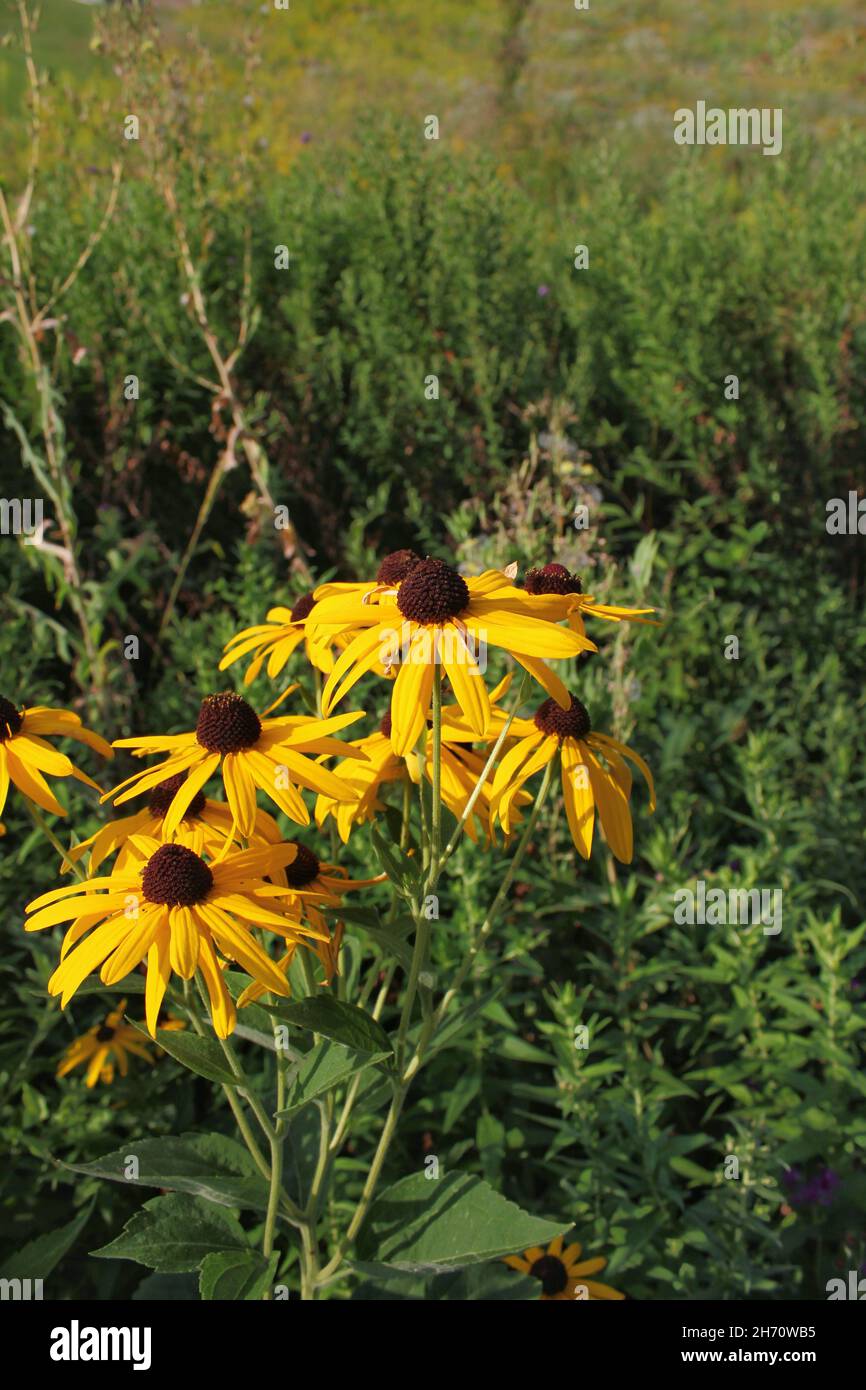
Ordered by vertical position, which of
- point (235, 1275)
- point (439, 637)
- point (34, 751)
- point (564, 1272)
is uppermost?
point (439, 637)

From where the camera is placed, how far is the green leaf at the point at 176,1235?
161 cm

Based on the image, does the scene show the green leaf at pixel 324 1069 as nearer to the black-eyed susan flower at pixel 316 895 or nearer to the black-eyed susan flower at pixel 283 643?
the black-eyed susan flower at pixel 316 895

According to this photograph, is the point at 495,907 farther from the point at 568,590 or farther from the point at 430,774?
the point at 568,590

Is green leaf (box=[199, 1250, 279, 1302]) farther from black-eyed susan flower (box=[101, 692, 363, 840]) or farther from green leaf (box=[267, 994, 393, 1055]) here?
black-eyed susan flower (box=[101, 692, 363, 840])

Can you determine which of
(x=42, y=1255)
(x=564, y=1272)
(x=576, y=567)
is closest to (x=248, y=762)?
(x=42, y=1255)

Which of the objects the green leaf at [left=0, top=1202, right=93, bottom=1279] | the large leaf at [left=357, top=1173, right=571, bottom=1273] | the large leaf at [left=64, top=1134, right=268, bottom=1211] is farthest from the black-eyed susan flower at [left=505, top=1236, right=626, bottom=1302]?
the green leaf at [left=0, top=1202, right=93, bottom=1279]

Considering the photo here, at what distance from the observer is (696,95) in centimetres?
1259

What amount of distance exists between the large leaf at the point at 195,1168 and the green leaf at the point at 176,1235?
32 mm

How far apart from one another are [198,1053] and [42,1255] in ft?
2.51

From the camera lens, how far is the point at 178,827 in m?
1.62

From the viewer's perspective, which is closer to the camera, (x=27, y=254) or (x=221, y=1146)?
(x=221, y=1146)
